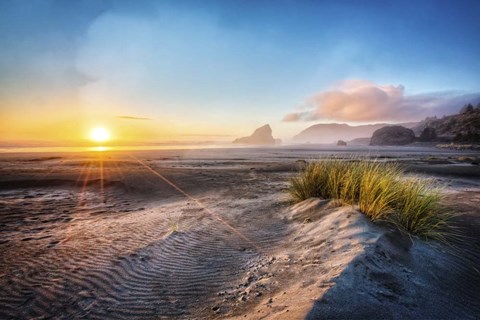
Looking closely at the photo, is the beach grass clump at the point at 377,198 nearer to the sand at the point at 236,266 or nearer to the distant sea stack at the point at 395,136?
the sand at the point at 236,266

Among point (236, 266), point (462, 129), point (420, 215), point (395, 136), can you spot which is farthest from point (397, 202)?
point (395, 136)

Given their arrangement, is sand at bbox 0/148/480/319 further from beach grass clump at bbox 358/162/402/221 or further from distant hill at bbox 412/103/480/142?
distant hill at bbox 412/103/480/142

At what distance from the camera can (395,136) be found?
102562 mm

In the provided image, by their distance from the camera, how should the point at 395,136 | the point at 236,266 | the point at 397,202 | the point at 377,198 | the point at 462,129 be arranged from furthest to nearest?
the point at 395,136, the point at 462,129, the point at 397,202, the point at 377,198, the point at 236,266

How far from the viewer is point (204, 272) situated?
14.6 ft

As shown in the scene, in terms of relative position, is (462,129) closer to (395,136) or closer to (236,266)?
(395,136)

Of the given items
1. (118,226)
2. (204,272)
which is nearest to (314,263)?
(204,272)

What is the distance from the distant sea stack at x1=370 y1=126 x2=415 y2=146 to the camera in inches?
3883

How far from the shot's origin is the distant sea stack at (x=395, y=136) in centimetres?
9862

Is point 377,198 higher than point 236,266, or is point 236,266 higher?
point 377,198

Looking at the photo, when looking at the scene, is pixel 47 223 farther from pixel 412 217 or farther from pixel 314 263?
pixel 412 217

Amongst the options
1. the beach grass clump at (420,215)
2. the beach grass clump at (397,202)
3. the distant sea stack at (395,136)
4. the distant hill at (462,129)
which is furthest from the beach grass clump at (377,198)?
the distant sea stack at (395,136)

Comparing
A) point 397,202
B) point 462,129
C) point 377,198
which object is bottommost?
point 397,202

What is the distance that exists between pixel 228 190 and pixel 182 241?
6479 millimetres
